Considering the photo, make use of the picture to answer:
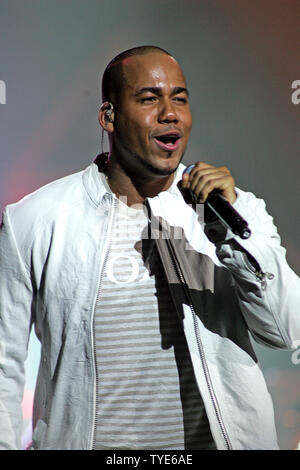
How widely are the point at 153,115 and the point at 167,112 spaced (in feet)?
0.16

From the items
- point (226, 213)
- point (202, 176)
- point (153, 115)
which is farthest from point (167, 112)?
point (226, 213)

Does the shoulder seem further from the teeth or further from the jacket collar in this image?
the teeth

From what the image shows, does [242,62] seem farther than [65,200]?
Yes

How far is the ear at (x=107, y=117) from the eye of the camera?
5.77ft

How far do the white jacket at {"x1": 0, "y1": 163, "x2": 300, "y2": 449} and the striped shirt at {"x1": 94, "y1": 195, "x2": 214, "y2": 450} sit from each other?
0.13 ft

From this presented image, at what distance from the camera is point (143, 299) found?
1.58 meters

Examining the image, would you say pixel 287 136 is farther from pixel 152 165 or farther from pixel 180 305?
pixel 180 305

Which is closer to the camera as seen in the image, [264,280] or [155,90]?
[264,280]

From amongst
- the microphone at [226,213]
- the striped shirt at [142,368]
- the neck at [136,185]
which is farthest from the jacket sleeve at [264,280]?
the neck at [136,185]

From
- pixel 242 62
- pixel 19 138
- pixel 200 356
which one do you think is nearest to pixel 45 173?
pixel 19 138

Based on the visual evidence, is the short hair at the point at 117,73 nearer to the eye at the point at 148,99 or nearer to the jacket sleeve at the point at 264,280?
the eye at the point at 148,99

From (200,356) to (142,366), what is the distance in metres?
0.17

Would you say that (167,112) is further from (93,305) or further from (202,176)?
(93,305)

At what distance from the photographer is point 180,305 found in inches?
59.7
